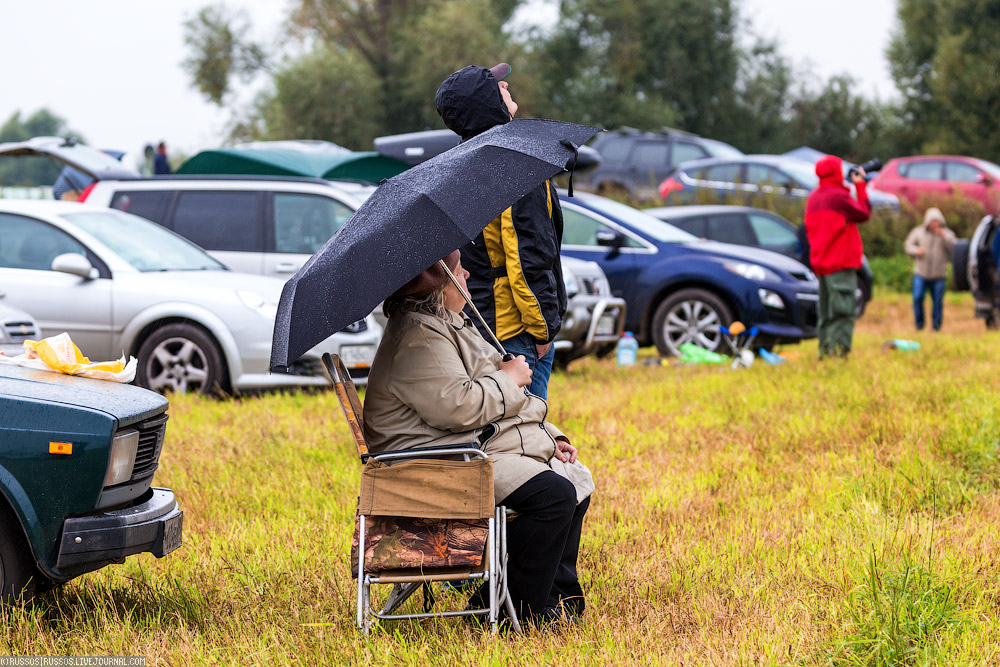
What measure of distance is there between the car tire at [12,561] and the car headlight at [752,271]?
8138 millimetres

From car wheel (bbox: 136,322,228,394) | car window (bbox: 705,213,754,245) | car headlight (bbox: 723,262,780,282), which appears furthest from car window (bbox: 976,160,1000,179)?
car wheel (bbox: 136,322,228,394)

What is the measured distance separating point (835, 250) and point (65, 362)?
7358 millimetres

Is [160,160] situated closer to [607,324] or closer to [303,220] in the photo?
[303,220]

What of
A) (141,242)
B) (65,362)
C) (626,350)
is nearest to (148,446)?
(65,362)

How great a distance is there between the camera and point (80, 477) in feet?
11.5

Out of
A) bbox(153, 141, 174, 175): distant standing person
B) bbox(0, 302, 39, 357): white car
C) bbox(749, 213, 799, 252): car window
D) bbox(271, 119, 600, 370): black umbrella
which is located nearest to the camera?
bbox(271, 119, 600, 370): black umbrella

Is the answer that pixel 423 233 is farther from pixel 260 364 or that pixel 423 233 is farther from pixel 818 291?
pixel 818 291

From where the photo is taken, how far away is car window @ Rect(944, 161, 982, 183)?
20.1 metres

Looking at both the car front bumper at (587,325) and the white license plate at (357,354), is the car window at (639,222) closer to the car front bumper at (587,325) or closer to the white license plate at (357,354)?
the car front bumper at (587,325)

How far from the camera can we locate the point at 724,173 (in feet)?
65.2

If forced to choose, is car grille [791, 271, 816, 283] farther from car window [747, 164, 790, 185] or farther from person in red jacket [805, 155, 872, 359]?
car window [747, 164, 790, 185]

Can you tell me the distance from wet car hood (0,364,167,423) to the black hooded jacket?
4.29 ft

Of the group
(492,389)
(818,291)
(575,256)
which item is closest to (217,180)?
(575,256)

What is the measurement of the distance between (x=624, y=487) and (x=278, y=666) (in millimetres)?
2617
